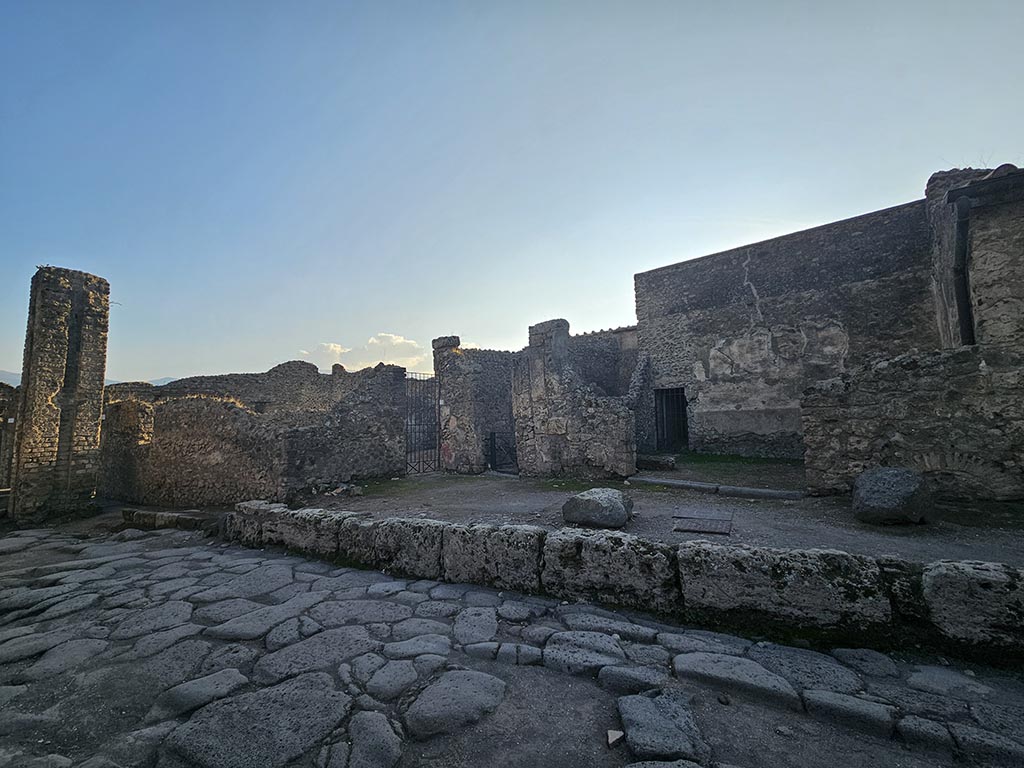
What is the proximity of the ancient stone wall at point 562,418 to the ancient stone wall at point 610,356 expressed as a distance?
18.1 ft

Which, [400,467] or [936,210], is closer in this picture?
[936,210]

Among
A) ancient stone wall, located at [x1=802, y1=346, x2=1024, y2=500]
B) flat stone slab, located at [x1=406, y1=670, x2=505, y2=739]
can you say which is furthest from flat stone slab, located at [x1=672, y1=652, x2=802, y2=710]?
ancient stone wall, located at [x1=802, y1=346, x2=1024, y2=500]

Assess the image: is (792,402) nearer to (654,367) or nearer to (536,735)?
(654,367)

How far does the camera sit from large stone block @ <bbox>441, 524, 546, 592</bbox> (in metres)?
3.62

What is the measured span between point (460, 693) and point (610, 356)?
1379cm

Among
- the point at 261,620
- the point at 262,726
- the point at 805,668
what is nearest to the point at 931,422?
the point at 805,668

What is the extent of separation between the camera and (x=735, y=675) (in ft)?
7.46

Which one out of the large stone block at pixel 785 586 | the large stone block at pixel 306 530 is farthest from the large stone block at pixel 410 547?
the large stone block at pixel 785 586

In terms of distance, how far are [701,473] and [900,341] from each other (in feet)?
19.6

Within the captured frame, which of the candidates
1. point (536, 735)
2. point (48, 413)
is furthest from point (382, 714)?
point (48, 413)

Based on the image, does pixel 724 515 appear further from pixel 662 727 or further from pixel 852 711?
pixel 662 727

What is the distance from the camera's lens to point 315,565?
15.2 feet

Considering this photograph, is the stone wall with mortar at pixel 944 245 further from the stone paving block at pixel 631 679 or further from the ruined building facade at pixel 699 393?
the stone paving block at pixel 631 679

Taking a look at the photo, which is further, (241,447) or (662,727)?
(241,447)
